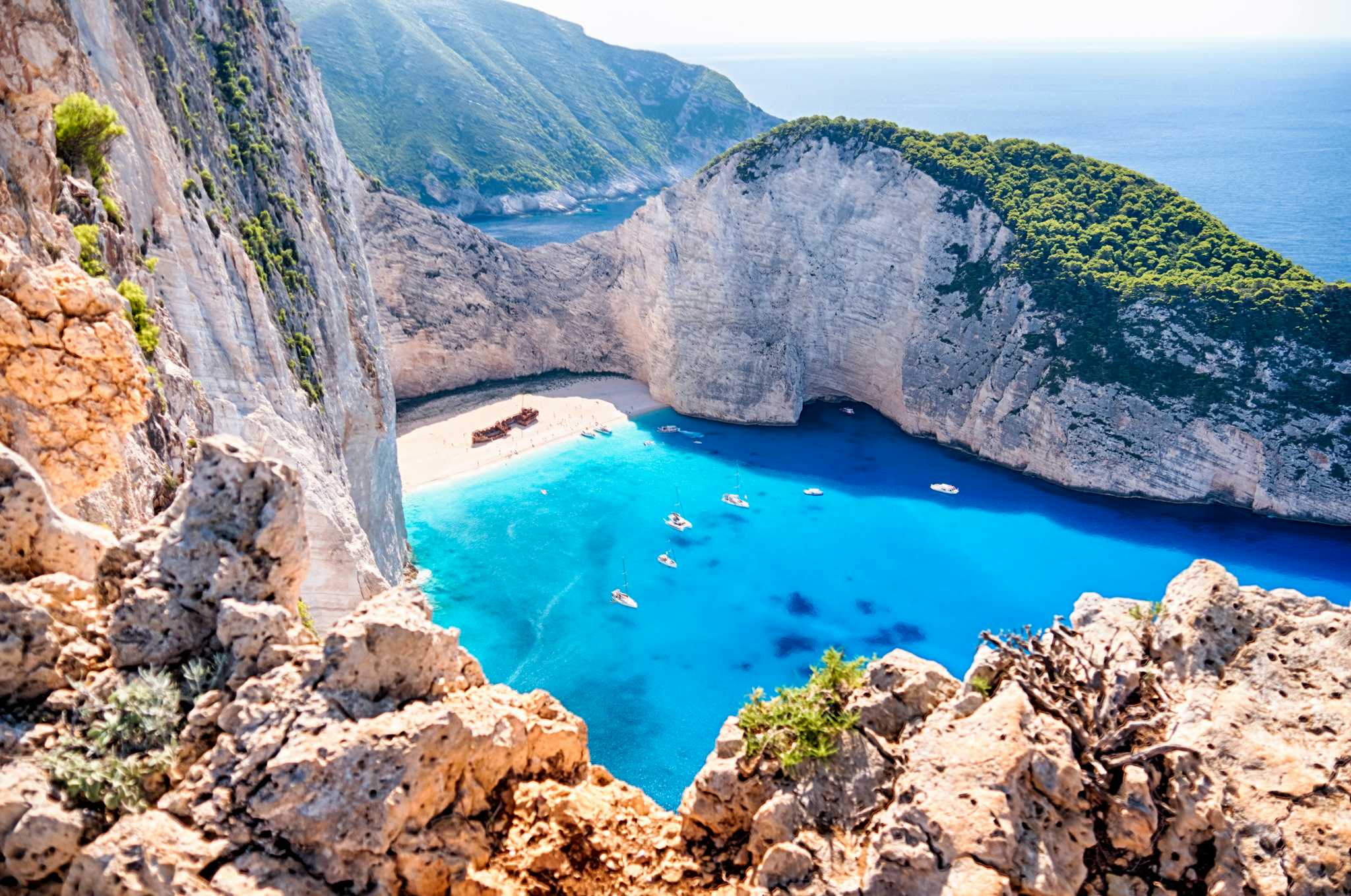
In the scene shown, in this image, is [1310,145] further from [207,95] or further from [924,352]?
[207,95]

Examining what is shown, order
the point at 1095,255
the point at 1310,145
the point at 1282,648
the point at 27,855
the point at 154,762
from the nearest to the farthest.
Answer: the point at 27,855, the point at 154,762, the point at 1282,648, the point at 1095,255, the point at 1310,145

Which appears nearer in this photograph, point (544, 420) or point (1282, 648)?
point (1282, 648)

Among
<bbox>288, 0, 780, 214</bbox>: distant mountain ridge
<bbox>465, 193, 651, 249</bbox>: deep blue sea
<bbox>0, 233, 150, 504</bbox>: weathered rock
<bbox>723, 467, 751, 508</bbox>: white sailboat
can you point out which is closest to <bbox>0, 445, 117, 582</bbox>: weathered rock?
<bbox>0, 233, 150, 504</bbox>: weathered rock

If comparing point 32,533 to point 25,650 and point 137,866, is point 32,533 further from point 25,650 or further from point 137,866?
point 137,866

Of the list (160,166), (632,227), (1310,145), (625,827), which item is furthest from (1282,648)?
(1310,145)

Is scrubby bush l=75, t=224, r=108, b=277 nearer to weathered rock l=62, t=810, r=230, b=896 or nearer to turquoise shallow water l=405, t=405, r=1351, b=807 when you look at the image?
weathered rock l=62, t=810, r=230, b=896

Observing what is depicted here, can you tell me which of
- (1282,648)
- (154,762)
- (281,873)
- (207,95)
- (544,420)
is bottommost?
(544,420)

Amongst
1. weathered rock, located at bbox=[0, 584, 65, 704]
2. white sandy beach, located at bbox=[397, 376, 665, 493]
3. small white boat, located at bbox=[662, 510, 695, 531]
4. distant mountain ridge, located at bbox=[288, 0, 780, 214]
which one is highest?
distant mountain ridge, located at bbox=[288, 0, 780, 214]

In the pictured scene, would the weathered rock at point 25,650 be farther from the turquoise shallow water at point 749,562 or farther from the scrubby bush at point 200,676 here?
the turquoise shallow water at point 749,562
